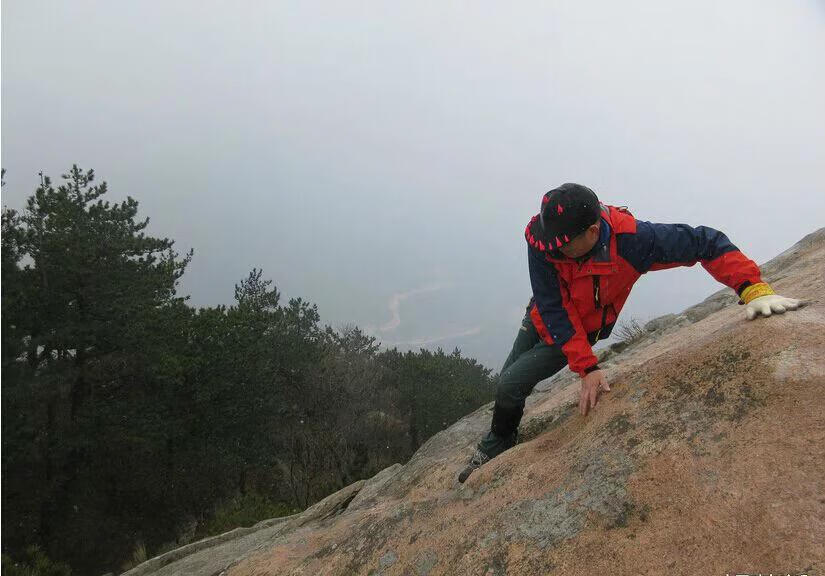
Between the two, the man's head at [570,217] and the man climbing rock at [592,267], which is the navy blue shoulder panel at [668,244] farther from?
the man's head at [570,217]

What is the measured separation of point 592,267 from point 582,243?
7.7 inches

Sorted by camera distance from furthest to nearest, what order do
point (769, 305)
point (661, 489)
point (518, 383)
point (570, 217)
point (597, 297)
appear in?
point (518, 383) < point (597, 297) < point (570, 217) < point (769, 305) < point (661, 489)

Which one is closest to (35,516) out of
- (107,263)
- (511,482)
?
(107,263)

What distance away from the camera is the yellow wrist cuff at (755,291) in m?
2.66

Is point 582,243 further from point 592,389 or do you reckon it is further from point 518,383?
point 518,383

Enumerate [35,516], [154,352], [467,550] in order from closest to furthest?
[467,550]
[35,516]
[154,352]

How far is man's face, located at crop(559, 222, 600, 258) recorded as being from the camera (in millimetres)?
2781

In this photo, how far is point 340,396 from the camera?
28000 mm

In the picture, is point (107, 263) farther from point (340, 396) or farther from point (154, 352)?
point (340, 396)

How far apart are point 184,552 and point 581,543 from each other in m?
5.53

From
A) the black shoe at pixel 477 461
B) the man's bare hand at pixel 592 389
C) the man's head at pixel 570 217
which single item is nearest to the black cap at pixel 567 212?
the man's head at pixel 570 217

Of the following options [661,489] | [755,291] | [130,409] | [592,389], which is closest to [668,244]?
Result: [755,291]

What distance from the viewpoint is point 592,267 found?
2.94 meters

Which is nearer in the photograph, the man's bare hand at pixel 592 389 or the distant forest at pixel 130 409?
the man's bare hand at pixel 592 389
